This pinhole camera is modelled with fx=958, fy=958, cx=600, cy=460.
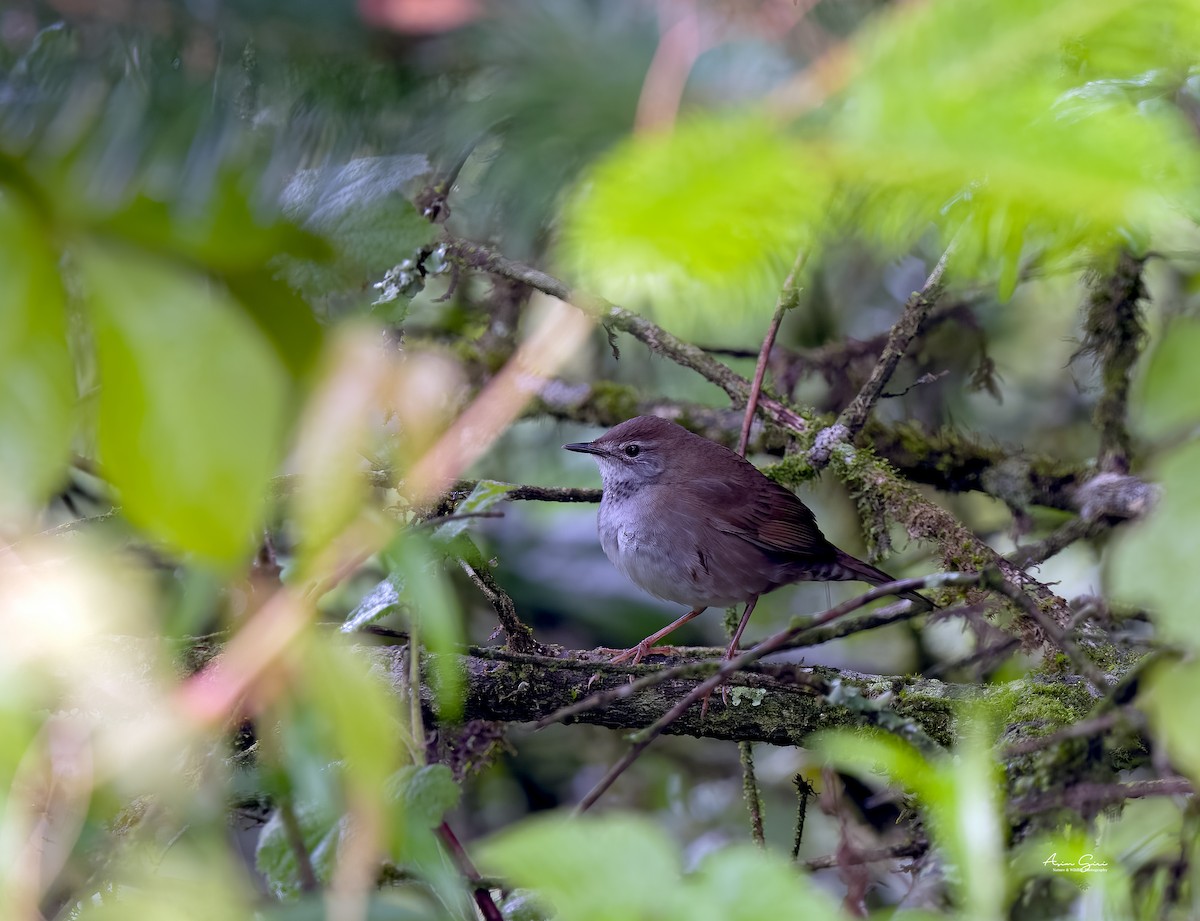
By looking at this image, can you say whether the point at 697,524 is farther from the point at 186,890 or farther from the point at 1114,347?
the point at 186,890

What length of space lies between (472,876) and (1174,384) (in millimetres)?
1417

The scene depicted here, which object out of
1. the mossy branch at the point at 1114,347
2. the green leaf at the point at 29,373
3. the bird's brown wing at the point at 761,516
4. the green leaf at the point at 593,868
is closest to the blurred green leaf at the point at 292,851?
the green leaf at the point at 593,868

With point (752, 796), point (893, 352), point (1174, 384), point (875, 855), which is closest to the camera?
point (1174, 384)

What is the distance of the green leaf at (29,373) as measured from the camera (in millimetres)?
867

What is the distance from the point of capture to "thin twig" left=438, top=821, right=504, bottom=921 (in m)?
1.73

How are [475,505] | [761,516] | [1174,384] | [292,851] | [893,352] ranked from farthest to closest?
[761,516], [893,352], [475,505], [292,851], [1174,384]

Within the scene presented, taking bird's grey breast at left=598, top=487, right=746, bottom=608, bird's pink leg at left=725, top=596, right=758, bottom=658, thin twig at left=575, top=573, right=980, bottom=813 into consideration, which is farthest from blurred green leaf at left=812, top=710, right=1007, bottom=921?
bird's grey breast at left=598, top=487, right=746, bottom=608

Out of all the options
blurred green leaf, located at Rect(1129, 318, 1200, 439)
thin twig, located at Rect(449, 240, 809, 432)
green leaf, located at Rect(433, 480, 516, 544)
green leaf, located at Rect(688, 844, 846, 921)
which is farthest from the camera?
thin twig, located at Rect(449, 240, 809, 432)

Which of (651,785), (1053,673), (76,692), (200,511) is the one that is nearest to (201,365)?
(200,511)

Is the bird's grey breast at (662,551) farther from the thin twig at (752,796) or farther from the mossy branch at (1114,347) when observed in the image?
the mossy branch at (1114,347)

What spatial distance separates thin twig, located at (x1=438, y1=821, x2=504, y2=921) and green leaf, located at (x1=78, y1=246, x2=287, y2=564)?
3.66 ft

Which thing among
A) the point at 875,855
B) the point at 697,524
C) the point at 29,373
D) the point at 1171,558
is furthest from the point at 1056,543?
the point at 29,373

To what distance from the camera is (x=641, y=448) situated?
4.50 meters

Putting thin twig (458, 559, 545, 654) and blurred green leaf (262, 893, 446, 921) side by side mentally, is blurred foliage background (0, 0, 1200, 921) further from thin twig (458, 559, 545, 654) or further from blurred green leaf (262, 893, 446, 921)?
thin twig (458, 559, 545, 654)
